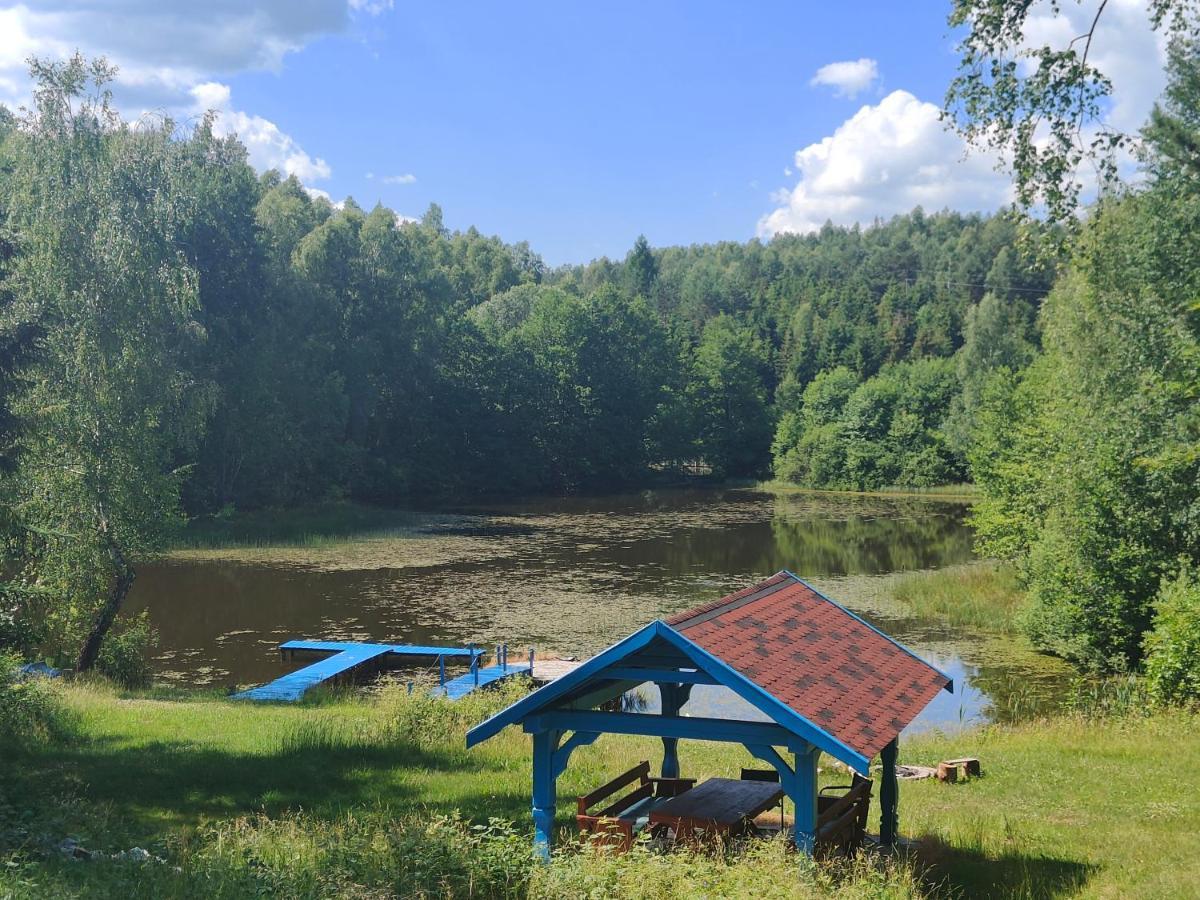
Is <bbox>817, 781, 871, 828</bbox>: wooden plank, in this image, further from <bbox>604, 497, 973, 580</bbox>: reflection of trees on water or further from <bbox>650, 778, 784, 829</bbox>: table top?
<bbox>604, 497, 973, 580</bbox>: reflection of trees on water

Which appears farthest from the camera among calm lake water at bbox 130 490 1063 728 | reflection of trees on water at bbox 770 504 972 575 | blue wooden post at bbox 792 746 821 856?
reflection of trees on water at bbox 770 504 972 575

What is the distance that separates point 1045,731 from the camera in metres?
15.2

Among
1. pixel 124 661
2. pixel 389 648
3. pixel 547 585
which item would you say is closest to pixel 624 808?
pixel 124 661

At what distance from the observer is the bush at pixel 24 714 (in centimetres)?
1139

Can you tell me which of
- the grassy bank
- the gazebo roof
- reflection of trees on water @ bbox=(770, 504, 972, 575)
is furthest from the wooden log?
reflection of trees on water @ bbox=(770, 504, 972, 575)

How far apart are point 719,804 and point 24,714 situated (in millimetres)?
8402

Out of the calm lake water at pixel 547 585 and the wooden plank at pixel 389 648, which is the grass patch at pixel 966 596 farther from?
the wooden plank at pixel 389 648

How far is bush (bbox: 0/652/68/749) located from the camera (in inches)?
448

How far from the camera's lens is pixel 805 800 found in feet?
23.6

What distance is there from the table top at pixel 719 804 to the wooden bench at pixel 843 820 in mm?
439

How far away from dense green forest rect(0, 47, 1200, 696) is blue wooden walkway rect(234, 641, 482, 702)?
338 cm

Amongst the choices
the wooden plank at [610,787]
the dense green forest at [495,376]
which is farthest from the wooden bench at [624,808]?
the dense green forest at [495,376]

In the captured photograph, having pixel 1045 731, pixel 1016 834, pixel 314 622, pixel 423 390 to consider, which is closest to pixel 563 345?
pixel 423 390

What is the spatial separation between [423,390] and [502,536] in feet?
75.9
